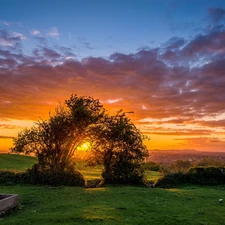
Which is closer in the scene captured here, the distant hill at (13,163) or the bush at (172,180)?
the bush at (172,180)

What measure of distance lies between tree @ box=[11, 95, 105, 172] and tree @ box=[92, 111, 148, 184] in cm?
135

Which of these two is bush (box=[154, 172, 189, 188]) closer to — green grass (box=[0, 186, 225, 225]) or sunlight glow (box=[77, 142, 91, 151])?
green grass (box=[0, 186, 225, 225])

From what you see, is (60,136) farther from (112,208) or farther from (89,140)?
(112,208)

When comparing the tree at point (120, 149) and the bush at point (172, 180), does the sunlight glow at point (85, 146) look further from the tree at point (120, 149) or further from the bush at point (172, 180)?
the bush at point (172, 180)

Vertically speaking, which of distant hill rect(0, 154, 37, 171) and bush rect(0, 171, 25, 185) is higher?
distant hill rect(0, 154, 37, 171)

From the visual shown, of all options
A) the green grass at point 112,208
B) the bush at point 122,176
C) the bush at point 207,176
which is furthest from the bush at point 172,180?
the green grass at point 112,208

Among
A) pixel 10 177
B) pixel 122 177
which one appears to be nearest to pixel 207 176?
pixel 122 177

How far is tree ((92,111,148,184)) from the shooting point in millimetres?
24219

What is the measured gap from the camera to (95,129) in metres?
24.5

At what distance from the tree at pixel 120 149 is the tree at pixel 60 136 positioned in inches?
53.1

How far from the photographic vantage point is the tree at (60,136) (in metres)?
23.1

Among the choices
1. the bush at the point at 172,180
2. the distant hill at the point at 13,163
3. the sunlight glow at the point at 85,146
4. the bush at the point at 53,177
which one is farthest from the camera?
the distant hill at the point at 13,163

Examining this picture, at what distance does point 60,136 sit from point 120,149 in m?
5.61

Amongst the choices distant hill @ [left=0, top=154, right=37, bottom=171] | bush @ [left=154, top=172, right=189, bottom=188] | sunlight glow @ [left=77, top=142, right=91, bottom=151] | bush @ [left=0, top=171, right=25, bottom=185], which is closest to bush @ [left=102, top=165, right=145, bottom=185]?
bush @ [left=154, top=172, right=189, bottom=188]
